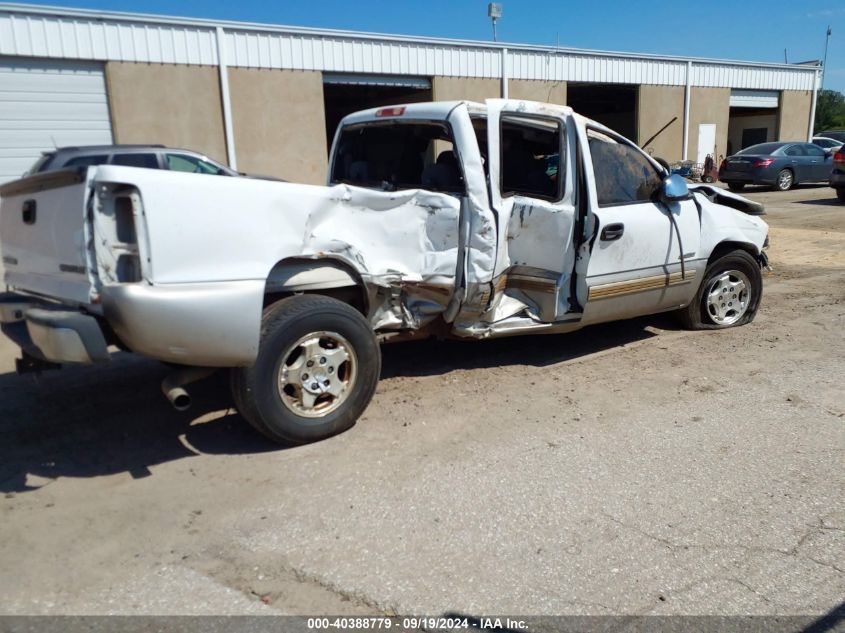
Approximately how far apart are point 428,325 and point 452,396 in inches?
21.3

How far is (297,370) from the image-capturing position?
4281mm

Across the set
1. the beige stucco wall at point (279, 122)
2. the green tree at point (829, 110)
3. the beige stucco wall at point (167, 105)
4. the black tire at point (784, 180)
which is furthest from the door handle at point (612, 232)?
the green tree at point (829, 110)

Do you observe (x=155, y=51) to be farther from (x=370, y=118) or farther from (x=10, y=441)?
(x=10, y=441)

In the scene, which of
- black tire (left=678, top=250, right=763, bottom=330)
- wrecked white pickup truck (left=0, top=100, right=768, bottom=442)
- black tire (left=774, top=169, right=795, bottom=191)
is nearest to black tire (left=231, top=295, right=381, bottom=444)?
wrecked white pickup truck (left=0, top=100, right=768, bottom=442)

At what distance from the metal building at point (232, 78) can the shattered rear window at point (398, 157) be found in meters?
12.4

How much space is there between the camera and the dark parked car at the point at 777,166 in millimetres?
21672

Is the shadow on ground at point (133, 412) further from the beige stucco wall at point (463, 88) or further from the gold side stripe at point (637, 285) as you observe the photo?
the beige stucco wall at point (463, 88)

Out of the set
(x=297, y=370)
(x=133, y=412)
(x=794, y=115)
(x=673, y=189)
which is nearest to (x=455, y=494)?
(x=297, y=370)

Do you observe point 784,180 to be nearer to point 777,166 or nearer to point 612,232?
point 777,166

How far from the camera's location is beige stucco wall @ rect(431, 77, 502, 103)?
21.1 metres

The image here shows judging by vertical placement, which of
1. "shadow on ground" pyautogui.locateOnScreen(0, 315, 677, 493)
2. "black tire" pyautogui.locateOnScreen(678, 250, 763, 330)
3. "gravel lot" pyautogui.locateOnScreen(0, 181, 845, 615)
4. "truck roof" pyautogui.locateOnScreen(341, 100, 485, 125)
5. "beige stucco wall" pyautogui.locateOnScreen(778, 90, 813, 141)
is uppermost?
"beige stucco wall" pyautogui.locateOnScreen(778, 90, 813, 141)

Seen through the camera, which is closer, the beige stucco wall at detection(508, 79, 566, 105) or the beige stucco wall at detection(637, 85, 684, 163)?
the beige stucco wall at detection(508, 79, 566, 105)

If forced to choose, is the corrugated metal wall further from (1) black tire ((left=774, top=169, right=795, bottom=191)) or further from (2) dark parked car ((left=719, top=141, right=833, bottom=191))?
(1) black tire ((left=774, top=169, right=795, bottom=191))

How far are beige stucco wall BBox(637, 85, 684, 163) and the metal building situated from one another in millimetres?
125
